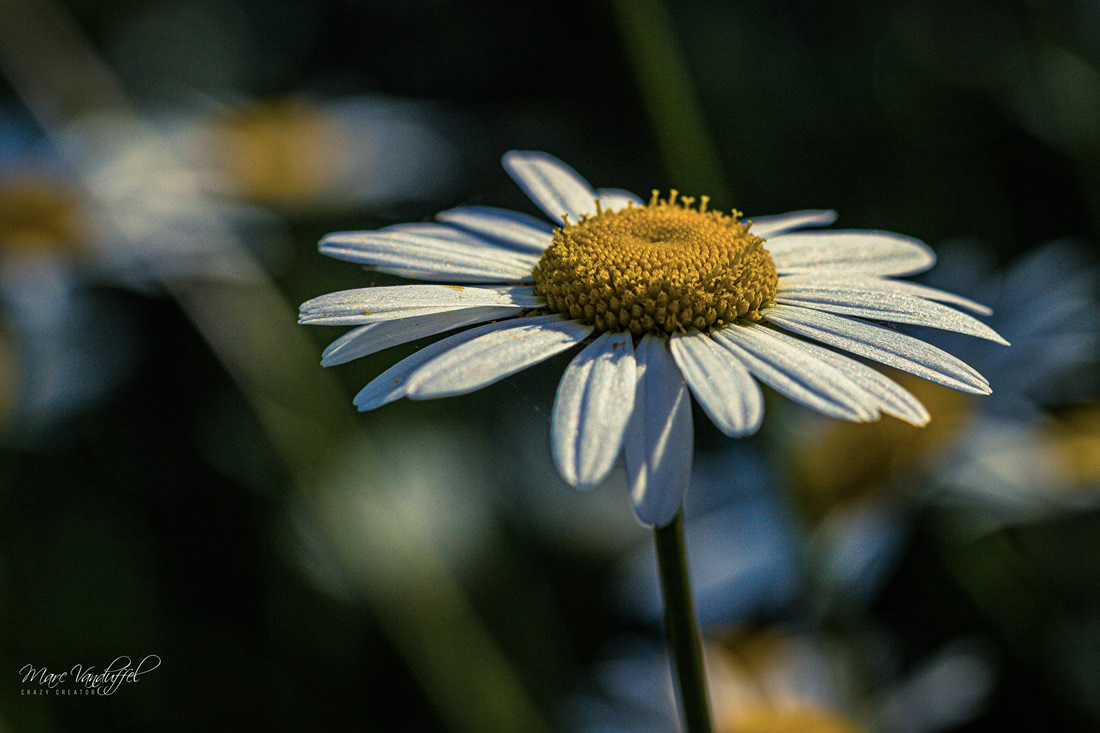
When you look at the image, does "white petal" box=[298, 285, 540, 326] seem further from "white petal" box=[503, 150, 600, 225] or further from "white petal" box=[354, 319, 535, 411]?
"white petal" box=[503, 150, 600, 225]

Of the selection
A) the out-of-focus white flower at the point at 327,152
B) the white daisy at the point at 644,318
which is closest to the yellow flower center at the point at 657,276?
the white daisy at the point at 644,318

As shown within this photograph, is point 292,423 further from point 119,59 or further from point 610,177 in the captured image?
point 119,59

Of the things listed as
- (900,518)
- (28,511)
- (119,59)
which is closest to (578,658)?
(900,518)

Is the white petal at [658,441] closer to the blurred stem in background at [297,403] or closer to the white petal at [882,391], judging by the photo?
Result: the white petal at [882,391]

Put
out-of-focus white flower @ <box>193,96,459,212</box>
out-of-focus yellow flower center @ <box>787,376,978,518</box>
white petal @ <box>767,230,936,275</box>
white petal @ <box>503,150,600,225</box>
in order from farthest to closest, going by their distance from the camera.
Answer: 1. out-of-focus white flower @ <box>193,96,459,212</box>
2. out-of-focus yellow flower center @ <box>787,376,978,518</box>
3. white petal @ <box>503,150,600,225</box>
4. white petal @ <box>767,230,936,275</box>

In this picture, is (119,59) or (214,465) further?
(119,59)

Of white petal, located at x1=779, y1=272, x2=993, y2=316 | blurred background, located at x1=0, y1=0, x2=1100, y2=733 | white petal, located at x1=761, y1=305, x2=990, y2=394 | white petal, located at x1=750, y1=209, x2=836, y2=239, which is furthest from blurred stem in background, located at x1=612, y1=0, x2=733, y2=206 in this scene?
white petal, located at x1=761, y1=305, x2=990, y2=394
